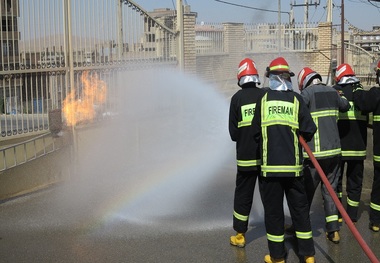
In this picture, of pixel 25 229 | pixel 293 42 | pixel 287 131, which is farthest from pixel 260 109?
pixel 293 42

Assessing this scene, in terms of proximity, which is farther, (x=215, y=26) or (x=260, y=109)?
(x=215, y=26)

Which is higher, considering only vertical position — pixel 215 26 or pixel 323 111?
pixel 215 26

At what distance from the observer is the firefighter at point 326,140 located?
5211mm

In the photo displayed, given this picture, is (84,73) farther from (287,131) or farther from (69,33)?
(287,131)

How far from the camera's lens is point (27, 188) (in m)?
7.34

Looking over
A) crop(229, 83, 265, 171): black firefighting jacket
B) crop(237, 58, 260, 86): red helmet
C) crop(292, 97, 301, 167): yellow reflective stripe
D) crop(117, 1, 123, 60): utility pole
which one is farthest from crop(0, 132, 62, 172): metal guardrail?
crop(292, 97, 301, 167): yellow reflective stripe

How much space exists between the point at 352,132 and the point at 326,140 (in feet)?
2.51

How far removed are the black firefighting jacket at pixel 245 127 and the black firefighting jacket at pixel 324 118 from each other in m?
0.57

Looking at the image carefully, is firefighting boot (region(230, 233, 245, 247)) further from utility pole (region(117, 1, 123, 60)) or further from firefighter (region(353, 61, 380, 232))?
utility pole (region(117, 1, 123, 60))

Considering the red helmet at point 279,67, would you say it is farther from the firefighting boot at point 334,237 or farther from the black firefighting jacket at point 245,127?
the firefighting boot at point 334,237

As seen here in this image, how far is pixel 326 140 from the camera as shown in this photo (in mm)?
5203

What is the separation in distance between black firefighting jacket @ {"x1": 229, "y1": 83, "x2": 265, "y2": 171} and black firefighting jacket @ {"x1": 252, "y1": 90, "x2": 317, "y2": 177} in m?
0.40

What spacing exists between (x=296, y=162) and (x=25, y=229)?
10.3ft

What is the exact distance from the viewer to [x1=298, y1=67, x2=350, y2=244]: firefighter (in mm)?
5211
